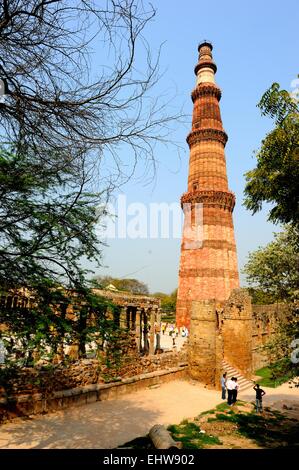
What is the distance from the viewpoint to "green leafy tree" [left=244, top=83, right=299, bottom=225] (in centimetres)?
719

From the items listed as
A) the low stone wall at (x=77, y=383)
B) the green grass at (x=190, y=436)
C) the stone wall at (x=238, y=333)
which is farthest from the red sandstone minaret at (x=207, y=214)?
the green grass at (x=190, y=436)

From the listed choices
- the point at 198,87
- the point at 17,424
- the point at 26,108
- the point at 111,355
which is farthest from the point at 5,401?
the point at 198,87

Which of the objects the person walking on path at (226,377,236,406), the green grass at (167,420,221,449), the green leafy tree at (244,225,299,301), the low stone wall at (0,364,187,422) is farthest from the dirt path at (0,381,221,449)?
the green leafy tree at (244,225,299,301)

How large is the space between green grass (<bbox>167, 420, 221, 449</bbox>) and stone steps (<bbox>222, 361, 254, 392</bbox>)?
859 cm

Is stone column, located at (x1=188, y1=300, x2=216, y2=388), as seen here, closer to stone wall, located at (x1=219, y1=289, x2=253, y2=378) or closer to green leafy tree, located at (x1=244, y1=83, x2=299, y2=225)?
stone wall, located at (x1=219, y1=289, x2=253, y2=378)

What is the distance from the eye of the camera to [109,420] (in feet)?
29.3

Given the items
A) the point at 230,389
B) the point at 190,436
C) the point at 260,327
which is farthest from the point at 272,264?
the point at 190,436

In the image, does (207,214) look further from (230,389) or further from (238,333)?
(230,389)

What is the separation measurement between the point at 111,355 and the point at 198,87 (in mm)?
31111

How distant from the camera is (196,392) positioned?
13617 millimetres

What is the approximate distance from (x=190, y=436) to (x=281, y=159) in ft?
22.8

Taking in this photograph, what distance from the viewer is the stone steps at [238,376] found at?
1641cm

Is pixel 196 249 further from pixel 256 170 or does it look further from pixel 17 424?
pixel 17 424

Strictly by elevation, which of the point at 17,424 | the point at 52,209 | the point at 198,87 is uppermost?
the point at 198,87
